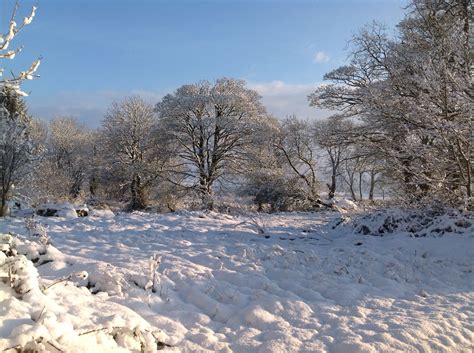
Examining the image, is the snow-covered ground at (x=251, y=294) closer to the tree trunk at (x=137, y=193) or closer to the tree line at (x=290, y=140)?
the tree line at (x=290, y=140)

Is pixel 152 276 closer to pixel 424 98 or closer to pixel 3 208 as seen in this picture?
pixel 424 98

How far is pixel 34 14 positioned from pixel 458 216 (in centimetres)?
833

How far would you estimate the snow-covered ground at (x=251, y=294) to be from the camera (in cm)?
362

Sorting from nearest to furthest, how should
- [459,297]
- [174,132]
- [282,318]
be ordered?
[282,318], [459,297], [174,132]

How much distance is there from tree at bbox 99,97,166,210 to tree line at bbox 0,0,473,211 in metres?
0.09

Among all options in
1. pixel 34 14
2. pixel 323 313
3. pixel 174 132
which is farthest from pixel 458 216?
pixel 174 132

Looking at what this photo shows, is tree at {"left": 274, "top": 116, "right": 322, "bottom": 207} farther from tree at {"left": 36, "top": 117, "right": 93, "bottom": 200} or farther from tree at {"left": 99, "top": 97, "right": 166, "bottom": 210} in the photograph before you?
tree at {"left": 36, "top": 117, "right": 93, "bottom": 200}

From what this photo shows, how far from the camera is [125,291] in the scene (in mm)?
4777

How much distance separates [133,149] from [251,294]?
25.5 metres

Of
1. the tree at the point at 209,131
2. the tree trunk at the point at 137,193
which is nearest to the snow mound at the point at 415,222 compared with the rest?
the tree at the point at 209,131

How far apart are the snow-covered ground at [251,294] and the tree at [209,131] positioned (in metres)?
15.6

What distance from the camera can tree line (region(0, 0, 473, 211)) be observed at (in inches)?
367

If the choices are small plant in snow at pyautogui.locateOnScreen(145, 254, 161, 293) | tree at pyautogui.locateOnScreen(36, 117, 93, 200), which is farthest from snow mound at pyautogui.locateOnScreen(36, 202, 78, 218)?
tree at pyautogui.locateOnScreen(36, 117, 93, 200)

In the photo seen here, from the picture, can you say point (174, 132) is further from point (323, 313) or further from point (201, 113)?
point (323, 313)
